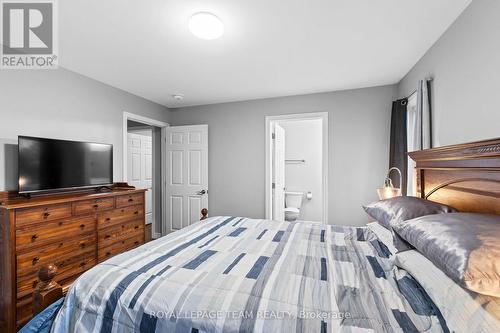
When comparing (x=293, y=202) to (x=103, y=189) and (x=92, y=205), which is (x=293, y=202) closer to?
(x=103, y=189)

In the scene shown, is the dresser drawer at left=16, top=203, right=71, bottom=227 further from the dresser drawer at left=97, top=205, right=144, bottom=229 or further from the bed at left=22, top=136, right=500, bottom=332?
the bed at left=22, top=136, right=500, bottom=332

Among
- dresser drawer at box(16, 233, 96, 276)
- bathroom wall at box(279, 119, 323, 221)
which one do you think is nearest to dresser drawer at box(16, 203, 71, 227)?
dresser drawer at box(16, 233, 96, 276)

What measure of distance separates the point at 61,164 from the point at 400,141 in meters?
3.91

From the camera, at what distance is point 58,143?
2314 millimetres

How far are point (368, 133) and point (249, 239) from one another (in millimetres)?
2456

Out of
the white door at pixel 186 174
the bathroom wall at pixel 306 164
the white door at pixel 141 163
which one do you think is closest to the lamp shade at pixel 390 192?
the bathroom wall at pixel 306 164

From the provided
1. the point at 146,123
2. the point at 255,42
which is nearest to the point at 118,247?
the point at 146,123

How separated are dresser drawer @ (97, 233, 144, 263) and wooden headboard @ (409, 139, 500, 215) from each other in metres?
3.28

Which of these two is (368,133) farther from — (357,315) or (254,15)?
(357,315)

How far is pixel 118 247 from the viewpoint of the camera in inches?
105

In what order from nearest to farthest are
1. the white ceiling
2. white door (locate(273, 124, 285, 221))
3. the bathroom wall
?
the white ceiling
white door (locate(273, 124, 285, 221))
the bathroom wall

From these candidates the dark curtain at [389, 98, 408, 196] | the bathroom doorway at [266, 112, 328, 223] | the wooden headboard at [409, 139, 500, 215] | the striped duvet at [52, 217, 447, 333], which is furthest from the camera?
the bathroom doorway at [266, 112, 328, 223]

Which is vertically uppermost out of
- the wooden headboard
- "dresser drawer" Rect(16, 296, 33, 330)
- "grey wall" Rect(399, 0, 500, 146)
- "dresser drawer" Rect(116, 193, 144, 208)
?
"grey wall" Rect(399, 0, 500, 146)

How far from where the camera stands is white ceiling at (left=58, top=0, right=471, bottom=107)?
1567 mm
